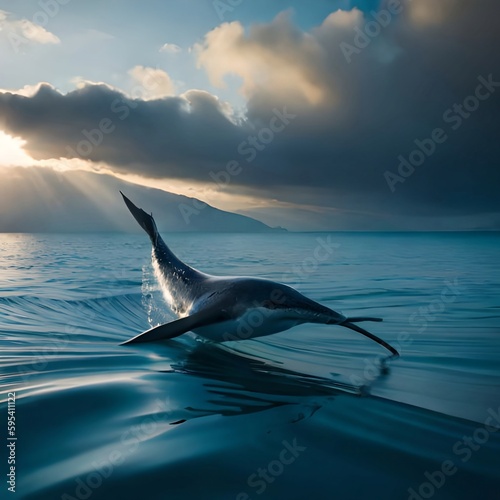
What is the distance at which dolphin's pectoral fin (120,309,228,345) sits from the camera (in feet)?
17.5

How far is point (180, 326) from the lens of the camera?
5547mm

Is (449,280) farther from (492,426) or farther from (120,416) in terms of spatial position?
(120,416)

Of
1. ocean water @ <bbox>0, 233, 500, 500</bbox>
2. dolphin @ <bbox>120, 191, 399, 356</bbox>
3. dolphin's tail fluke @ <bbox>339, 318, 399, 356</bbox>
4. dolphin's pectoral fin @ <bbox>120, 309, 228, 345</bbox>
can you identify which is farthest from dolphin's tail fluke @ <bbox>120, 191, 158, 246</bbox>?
dolphin's tail fluke @ <bbox>339, 318, 399, 356</bbox>

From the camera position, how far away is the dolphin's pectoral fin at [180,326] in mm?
5332

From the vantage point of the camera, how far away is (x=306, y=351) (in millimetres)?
6820

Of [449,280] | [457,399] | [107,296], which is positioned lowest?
[107,296]

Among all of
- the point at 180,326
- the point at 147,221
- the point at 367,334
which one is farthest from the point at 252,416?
the point at 147,221

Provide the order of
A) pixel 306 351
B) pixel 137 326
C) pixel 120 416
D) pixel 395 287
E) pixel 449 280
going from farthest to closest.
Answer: pixel 449 280 → pixel 395 287 → pixel 137 326 → pixel 306 351 → pixel 120 416

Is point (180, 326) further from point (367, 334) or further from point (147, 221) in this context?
point (147, 221)

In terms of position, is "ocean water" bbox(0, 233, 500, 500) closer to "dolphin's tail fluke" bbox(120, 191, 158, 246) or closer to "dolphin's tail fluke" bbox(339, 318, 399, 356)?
"dolphin's tail fluke" bbox(339, 318, 399, 356)

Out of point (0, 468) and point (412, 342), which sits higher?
point (412, 342)

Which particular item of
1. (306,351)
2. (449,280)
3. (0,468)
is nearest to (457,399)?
(306,351)

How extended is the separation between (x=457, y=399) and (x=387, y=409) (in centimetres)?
99

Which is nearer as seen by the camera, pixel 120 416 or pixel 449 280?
pixel 120 416
